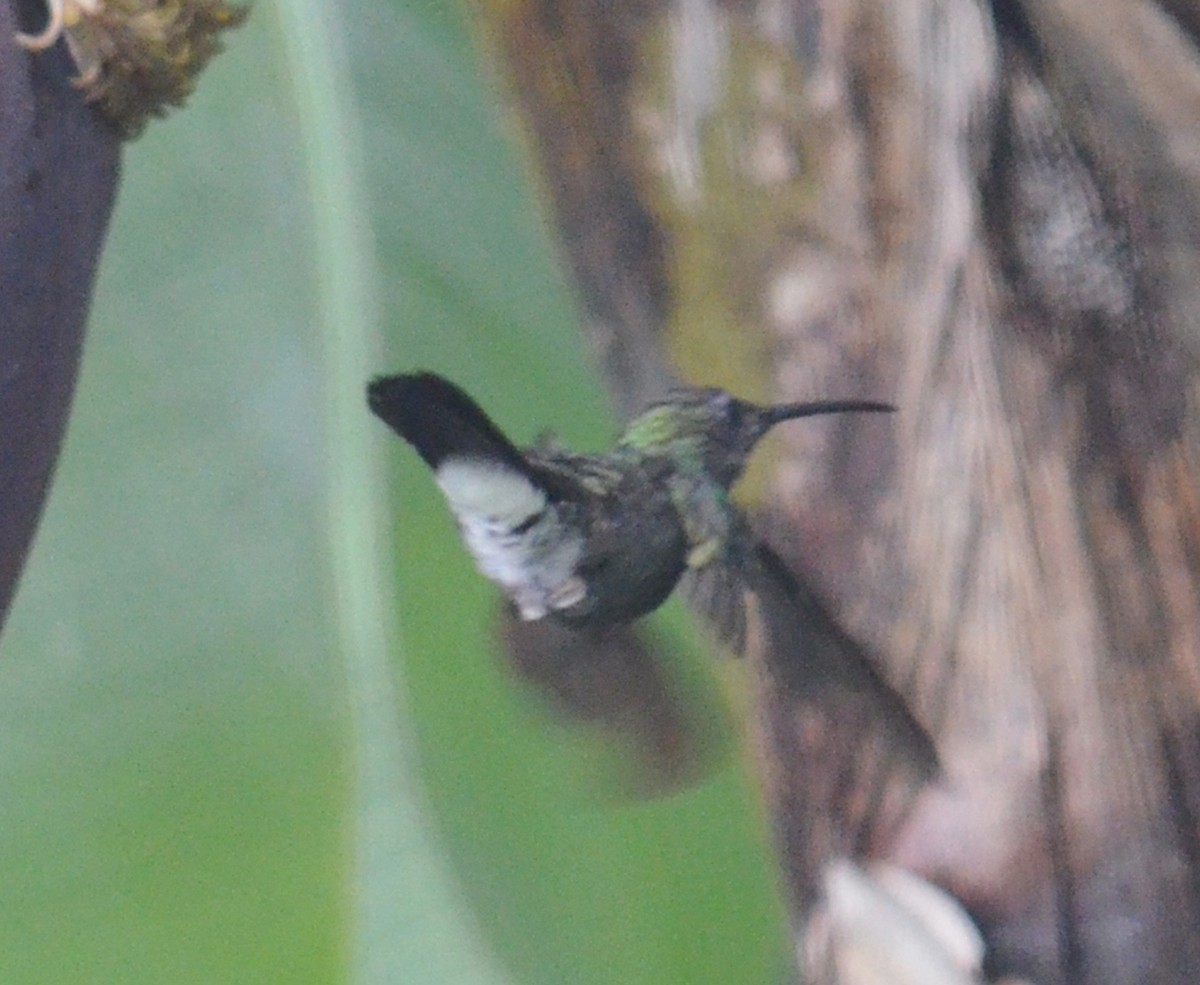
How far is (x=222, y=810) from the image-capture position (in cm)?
81

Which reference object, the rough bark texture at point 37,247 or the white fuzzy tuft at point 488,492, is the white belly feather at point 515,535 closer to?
the white fuzzy tuft at point 488,492

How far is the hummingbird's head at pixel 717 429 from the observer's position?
55 centimetres

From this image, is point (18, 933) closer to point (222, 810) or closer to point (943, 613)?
point (222, 810)

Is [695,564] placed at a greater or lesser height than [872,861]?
greater

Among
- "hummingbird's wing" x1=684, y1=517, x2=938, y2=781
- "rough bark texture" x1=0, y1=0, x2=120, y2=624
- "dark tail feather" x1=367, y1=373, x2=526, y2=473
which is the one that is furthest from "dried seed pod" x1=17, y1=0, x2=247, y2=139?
"hummingbird's wing" x1=684, y1=517, x2=938, y2=781

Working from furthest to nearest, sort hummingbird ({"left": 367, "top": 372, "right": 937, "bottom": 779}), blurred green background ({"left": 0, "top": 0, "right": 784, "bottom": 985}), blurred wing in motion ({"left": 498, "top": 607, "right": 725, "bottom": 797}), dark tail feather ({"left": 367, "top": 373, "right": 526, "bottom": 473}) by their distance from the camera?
blurred green background ({"left": 0, "top": 0, "right": 784, "bottom": 985}) → blurred wing in motion ({"left": 498, "top": 607, "right": 725, "bottom": 797}) → hummingbird ({"left": 367, "top": 372, "right": 937, "bottom": 779}) → dark tail feather ({"left": 367, "top": 373, "right": 526, "bottom": 473})

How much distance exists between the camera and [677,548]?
0.55 metres

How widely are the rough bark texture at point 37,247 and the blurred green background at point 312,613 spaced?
36 cm

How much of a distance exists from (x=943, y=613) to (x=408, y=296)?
1.38 ft

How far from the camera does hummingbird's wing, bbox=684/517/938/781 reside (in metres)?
0.56

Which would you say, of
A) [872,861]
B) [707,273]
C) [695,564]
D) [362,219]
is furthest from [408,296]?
[872,861]

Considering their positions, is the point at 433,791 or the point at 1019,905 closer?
the point at 1019,905

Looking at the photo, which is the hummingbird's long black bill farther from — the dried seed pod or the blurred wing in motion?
the dried seed pod

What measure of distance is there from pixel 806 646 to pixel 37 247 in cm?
36
